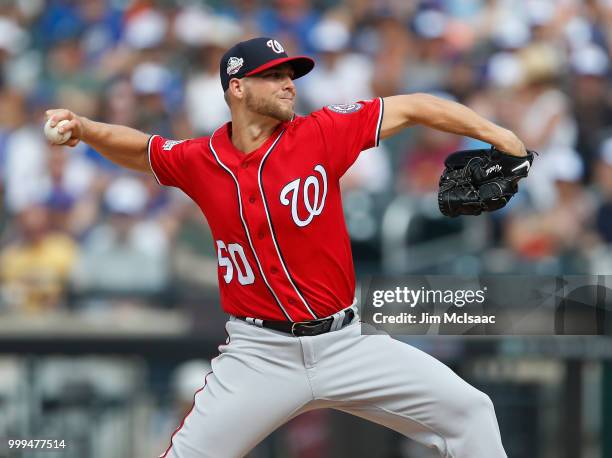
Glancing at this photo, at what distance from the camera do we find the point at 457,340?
6.77 meters

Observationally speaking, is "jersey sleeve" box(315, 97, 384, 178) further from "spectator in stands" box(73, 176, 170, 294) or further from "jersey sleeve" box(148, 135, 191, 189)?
"spectator in stands" box(73, 176, 170, 294)

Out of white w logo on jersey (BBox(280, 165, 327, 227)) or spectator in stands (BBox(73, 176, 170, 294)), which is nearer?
white w logo on jersey (BBox(280, 165, 327, 227))

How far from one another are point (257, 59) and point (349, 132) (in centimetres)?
44

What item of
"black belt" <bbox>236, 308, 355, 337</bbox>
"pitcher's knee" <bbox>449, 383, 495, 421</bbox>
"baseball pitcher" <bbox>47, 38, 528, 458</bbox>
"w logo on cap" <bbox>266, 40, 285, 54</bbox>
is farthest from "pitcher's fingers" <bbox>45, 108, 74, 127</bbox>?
"pitcher's knee" <bbox>449, 383, 495, 421</bbox>

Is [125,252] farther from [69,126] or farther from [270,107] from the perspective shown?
[270,107]

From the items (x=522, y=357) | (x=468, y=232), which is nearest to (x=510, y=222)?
(x=468, y=232)

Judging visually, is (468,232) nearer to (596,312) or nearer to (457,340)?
(457,340)

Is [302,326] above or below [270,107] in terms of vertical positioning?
below

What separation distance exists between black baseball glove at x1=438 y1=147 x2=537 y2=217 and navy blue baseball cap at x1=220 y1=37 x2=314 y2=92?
2.41ft

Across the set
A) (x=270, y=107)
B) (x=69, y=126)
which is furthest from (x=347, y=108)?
(x=69, y=126)

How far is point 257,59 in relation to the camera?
13.7ft

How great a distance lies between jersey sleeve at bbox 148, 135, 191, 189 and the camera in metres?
4.35

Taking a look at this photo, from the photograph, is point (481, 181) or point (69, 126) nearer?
point (69, 126)

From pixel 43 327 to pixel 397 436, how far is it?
7.70 feet
